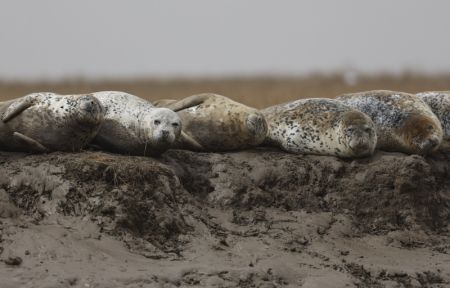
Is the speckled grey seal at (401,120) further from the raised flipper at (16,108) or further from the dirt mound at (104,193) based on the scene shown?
the raised flipper at (16,108)

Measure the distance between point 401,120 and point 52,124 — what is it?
3.40 metres

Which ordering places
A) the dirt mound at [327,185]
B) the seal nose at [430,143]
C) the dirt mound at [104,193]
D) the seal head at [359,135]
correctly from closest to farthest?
the dirt mound at [104,193]
the dirt mound at [327,185]
the seal head at [359,135]
the seal nose at [430,143]

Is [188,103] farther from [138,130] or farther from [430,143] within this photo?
[430,143]

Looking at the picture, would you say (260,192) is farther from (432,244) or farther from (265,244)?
(432,244)

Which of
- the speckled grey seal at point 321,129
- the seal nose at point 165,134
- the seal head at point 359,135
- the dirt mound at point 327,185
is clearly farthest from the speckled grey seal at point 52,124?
the seal head at point 359,135

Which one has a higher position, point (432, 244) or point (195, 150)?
point (195, 150)

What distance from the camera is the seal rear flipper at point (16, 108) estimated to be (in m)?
7.41

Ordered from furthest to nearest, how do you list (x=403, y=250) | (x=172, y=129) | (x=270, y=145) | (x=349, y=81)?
(x=349, y=81) < (x=270, y=145) < (x=172, y=129) < (x=403, y=250)

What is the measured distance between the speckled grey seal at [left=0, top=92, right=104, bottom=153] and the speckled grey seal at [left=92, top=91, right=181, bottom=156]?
12.8 inches

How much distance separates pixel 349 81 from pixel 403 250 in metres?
15.7

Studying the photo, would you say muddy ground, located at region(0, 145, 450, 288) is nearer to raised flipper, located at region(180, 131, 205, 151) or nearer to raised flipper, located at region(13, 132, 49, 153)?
raised flipper, located at region(13, 132, 49, 153)

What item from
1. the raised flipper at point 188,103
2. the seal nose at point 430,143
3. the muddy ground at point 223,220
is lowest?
the muddy ground at point 223,220

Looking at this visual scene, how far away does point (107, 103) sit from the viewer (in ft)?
26.5

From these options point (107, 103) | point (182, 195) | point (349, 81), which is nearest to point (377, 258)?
point (182, 195)
